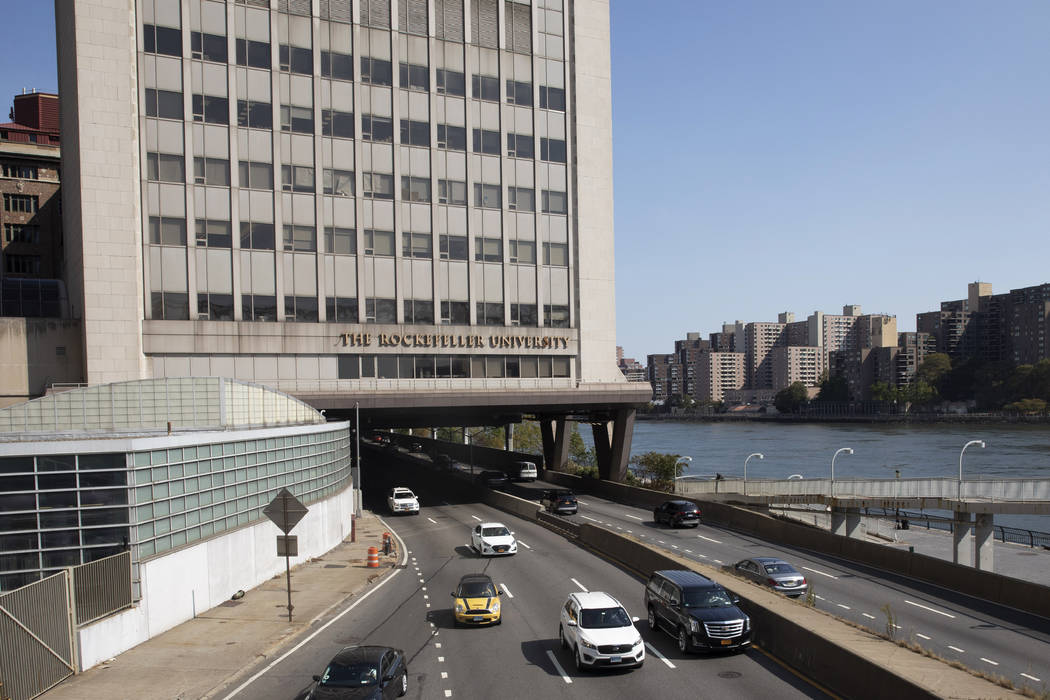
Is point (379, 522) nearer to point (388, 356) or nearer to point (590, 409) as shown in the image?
point (388, 356)

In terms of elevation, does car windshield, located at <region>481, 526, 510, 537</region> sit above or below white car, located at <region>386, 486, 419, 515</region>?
above

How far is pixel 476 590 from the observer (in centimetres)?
2311

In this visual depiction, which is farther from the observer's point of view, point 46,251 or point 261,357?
point 46,251

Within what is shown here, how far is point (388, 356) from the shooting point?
2190 inches

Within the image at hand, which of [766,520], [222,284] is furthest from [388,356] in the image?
[766,520]

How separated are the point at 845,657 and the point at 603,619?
18.3ft

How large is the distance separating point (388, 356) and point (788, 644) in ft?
135

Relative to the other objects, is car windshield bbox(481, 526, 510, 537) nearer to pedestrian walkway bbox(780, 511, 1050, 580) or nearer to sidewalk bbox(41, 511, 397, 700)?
sidewalk bbox(41, 511, 397, 700)

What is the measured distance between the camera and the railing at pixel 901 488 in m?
52.9

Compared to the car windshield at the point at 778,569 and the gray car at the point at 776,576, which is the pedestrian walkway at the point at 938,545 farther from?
the gray car at the point at 776,576

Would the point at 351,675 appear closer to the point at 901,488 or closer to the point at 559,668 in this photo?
the point at 559,668

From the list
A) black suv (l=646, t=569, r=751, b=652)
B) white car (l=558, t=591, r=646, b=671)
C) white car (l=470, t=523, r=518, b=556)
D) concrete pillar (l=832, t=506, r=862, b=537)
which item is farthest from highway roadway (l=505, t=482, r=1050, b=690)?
concrete pillar (l=832, t=506, r=862, b=537)

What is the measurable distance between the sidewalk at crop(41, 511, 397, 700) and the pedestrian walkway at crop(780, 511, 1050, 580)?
46068 mm

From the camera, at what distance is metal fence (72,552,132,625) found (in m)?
18.8
